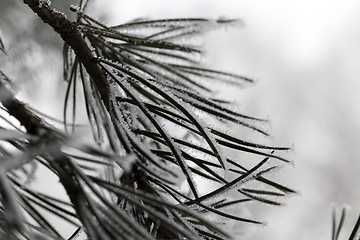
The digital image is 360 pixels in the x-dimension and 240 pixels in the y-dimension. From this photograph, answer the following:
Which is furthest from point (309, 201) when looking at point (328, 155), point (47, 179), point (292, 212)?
point (47, 179)

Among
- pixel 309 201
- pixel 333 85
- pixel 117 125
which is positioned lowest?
pixel 117 125

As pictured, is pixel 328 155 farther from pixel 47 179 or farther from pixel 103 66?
pixel 103 66

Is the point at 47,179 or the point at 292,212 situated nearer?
the point at 47,179

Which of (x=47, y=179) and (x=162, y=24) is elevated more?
(x=162, y=24)

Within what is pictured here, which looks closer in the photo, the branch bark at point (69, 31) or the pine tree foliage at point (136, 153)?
the pine tree foliage at point (136, 153)

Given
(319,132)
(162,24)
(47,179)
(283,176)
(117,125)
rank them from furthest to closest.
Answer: (319,132)
(283,176)
(47,179)
(162,24)
(117,125)

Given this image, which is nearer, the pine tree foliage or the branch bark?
the pine tree foliage

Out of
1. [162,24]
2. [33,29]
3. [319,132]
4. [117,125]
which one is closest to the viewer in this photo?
[117,125]
